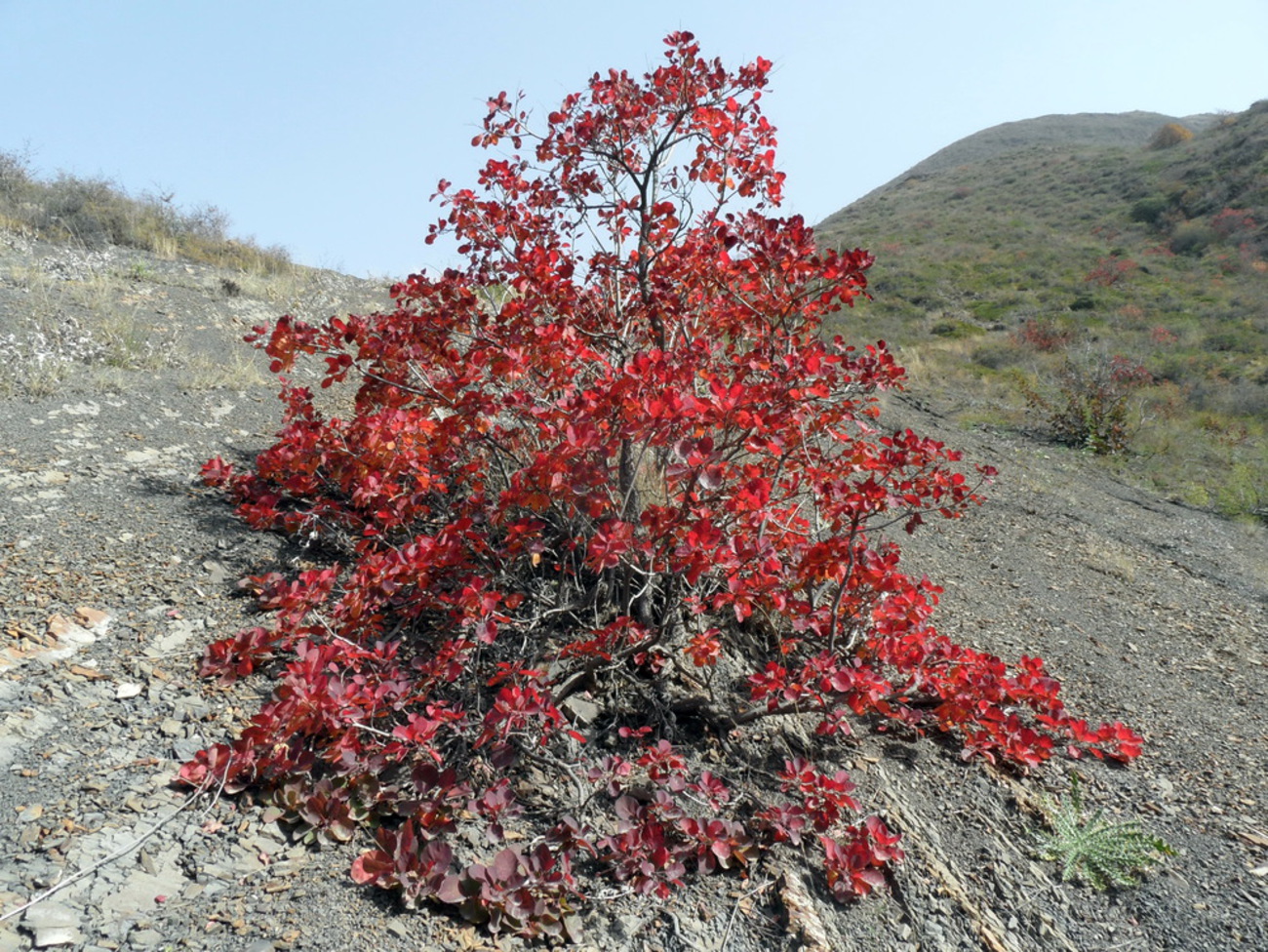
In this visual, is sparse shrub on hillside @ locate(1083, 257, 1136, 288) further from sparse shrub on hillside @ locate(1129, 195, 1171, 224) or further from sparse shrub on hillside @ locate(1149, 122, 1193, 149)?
sparse shrub on hillside @ locate(1149, 122, 1193, 149)

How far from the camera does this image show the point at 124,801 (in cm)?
159

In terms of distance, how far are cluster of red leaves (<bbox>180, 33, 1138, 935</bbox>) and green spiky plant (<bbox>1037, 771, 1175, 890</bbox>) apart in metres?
0.23

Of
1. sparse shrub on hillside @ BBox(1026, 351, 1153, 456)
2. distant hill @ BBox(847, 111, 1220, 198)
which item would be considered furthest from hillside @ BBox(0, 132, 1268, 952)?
distant hill @ BBox(847, 111, 1220, 198)

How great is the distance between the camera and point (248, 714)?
6.35 feet

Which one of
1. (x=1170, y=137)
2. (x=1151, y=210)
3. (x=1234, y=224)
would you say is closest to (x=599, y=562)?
(x=1234, y=224)

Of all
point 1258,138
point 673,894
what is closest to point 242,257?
point 673,894

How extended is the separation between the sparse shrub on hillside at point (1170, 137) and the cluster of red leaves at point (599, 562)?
37.0 meters

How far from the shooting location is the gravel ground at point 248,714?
57.8 inches

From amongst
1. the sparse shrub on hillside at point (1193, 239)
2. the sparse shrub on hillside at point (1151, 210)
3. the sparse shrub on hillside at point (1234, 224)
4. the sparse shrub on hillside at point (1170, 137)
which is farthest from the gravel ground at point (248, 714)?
the sparse shrub on hillside at point (1170, 137)

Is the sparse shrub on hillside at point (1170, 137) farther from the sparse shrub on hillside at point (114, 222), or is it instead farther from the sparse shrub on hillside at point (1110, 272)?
the sparse shrub on hillside at point (114, 222)

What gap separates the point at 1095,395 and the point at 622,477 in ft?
24.2

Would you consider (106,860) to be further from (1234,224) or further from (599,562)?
(1234,224)

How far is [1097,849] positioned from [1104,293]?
62.4 feet

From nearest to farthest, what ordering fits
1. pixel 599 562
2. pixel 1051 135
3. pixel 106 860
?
pixel 106 860 → pixel 599 562 → pixel 1051 135
